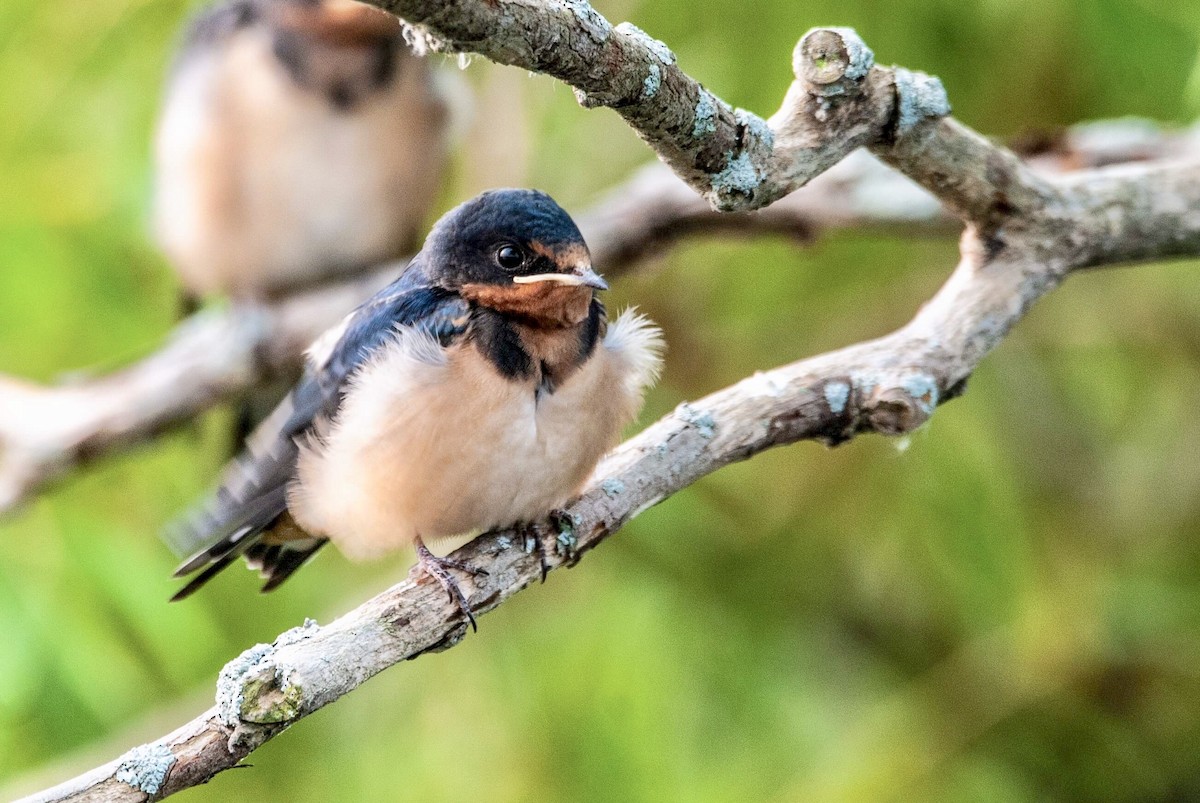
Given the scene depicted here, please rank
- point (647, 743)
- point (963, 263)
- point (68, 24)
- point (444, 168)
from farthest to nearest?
point (444, 168)
point (68, 24)
point (647, 743)
point (963, 263)

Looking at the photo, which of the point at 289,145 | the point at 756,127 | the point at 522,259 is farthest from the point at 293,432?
the point at 289,145

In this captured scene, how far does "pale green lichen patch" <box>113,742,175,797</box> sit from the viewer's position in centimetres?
115

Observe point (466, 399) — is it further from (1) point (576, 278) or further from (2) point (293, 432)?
(2) point (293, 432)

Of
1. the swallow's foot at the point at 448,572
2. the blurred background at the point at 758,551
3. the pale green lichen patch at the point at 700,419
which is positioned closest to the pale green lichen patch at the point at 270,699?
the swallow's foot at the point at 448,572

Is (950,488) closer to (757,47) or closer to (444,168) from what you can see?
(757,47)

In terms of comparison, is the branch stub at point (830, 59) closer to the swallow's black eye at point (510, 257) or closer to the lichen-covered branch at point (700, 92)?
the lichen-covered branch at point (700, 92)

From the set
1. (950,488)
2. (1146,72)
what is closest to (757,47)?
(1146,72)

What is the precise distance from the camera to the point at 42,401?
3016 millimetres

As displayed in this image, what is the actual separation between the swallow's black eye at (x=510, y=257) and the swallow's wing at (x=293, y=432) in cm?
8

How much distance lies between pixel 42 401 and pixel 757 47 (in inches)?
67.1

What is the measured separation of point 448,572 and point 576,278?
15.2 inches

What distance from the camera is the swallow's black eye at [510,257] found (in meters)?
1.71

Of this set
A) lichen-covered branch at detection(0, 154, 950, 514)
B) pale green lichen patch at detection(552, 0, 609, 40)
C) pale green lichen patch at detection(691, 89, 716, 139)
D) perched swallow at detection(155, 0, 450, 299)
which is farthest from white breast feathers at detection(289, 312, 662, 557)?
perched swallow at detection(155, 0, 450, 299)

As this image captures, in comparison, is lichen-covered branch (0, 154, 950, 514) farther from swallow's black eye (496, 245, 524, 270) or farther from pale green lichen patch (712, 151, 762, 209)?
pale green lichen patch (712, 151, 762, 209)
